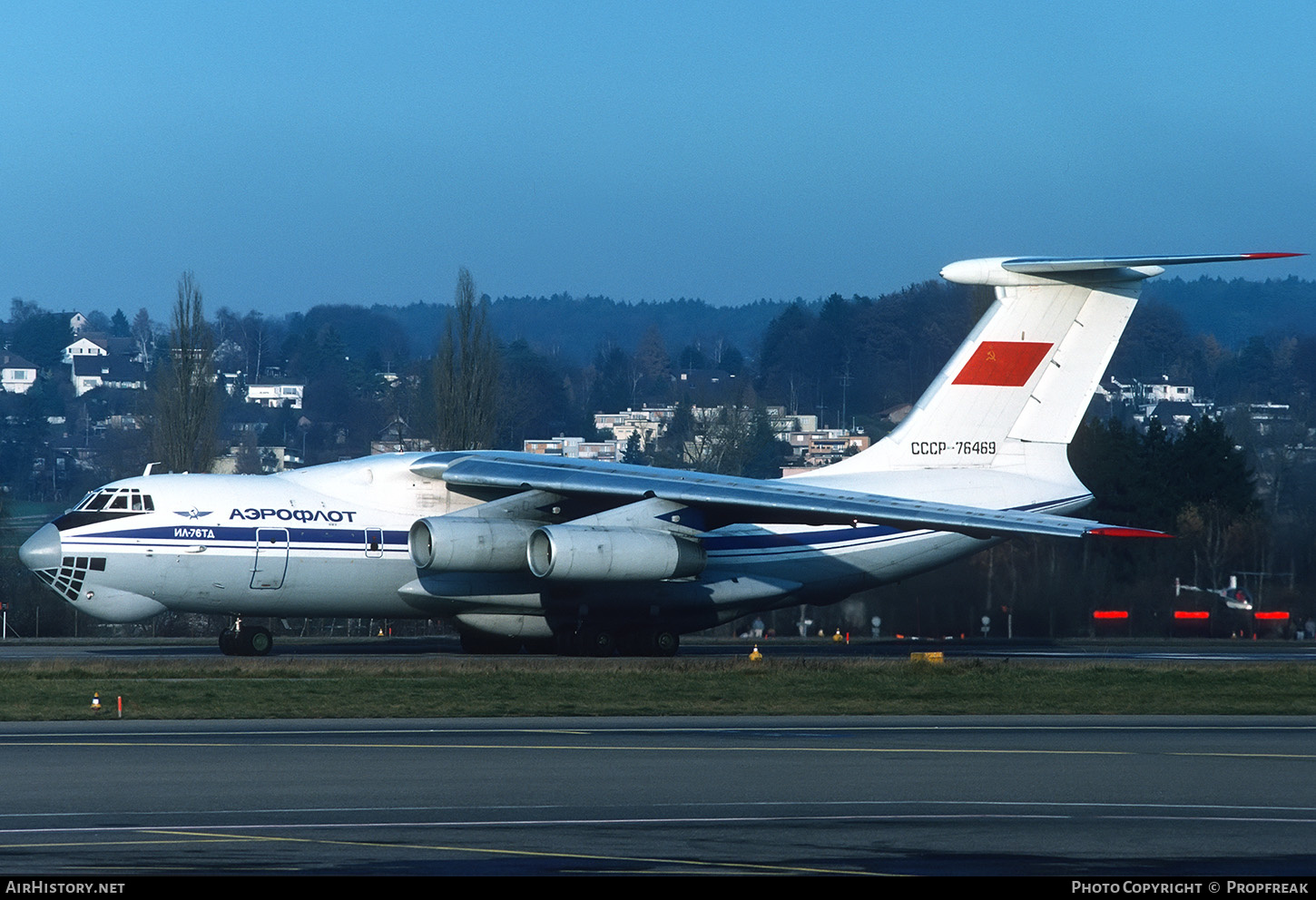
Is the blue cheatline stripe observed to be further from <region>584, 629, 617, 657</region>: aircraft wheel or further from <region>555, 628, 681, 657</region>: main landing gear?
<region>584, 629, 617, 657</region>: aircraft wheel

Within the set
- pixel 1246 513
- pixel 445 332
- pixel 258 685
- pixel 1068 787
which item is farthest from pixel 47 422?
pixel 1068 787

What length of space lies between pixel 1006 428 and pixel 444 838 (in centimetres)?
1916

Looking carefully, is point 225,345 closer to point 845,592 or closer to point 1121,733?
point 845,592

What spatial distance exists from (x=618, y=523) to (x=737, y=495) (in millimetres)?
1887

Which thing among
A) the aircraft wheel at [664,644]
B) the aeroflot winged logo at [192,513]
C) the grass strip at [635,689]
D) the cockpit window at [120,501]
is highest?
the cockpit window at [120,501]

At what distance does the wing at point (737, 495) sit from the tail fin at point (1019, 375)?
159 cm

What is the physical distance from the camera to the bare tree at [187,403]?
44062 millimetres

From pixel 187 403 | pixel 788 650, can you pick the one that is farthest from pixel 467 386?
pixel 788 650

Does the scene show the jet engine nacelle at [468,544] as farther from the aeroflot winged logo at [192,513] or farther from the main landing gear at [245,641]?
the aeroflot winged logo at [192,513]

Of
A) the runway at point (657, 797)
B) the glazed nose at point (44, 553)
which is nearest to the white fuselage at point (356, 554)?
the glazed nose at point (44, 553)

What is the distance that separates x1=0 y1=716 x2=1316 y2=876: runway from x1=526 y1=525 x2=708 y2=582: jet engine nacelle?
25.3 feet

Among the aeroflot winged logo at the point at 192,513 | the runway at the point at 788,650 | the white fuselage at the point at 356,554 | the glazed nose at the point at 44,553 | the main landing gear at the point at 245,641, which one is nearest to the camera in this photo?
the glazed nose at the point at 44,553

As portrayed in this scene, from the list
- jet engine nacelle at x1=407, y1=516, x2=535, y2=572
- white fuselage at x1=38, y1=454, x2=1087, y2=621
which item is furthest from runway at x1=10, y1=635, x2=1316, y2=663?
jet engine nacelle at x1=407, y1=516, x2=535, y2=572
